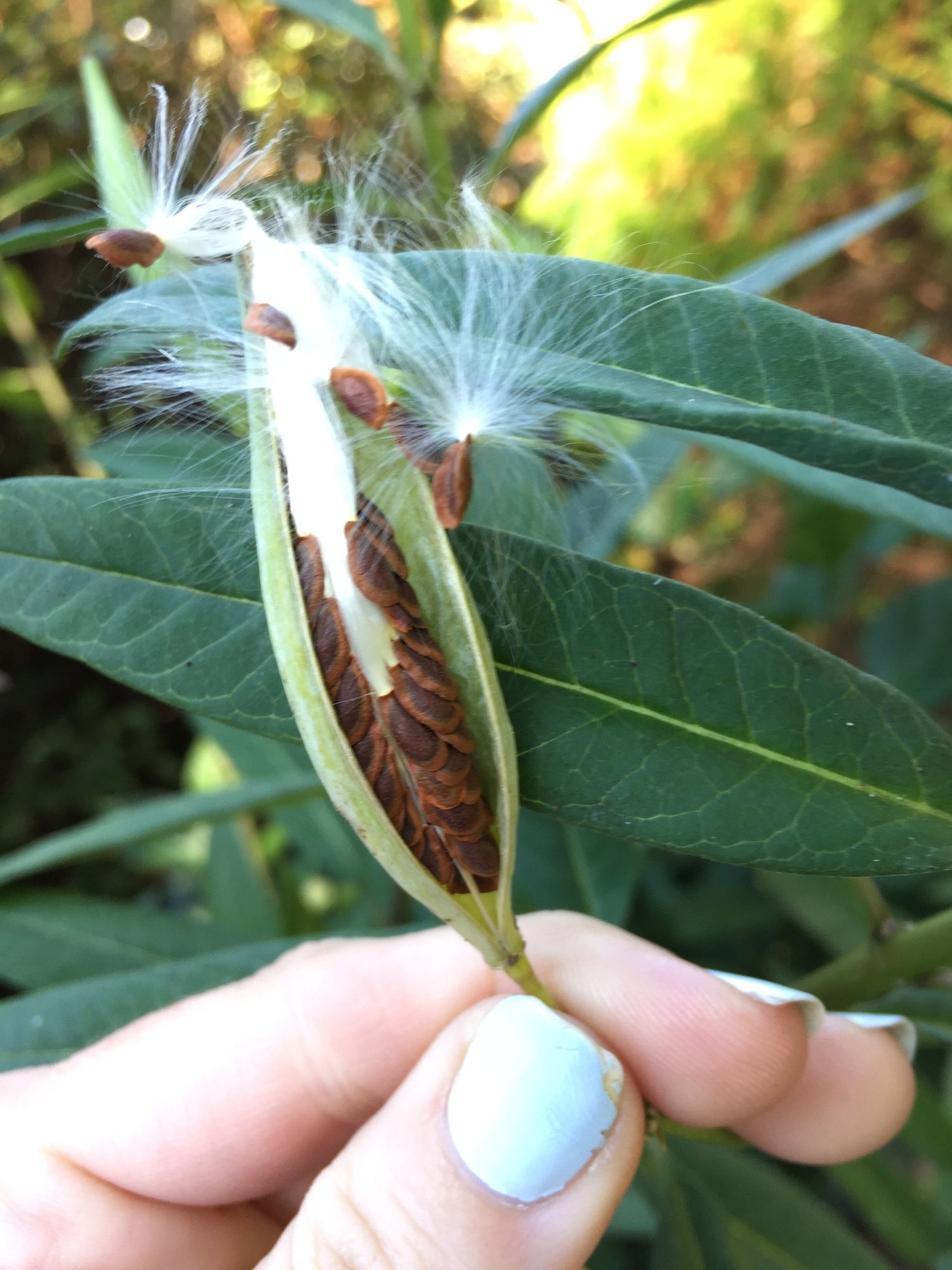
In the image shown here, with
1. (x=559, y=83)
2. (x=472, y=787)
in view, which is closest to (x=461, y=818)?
(x=472, y=787)

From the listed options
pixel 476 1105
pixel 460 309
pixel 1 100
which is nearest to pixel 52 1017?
pixel 476 1105

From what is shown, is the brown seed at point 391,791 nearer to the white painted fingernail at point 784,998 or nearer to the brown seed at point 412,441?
the brown seed at point 412,441

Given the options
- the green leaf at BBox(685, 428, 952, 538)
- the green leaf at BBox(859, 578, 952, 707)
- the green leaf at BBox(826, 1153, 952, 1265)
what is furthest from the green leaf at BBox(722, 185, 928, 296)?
the green leaf at BBox(826, 1153, 952, 1265)

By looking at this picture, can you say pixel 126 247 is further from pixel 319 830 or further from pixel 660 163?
pixel 660 163

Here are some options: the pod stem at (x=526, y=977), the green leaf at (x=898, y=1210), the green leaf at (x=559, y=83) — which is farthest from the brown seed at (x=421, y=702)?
the green leaf at (x=898, y=1210)

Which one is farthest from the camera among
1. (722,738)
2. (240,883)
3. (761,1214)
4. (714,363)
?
(240,883)
